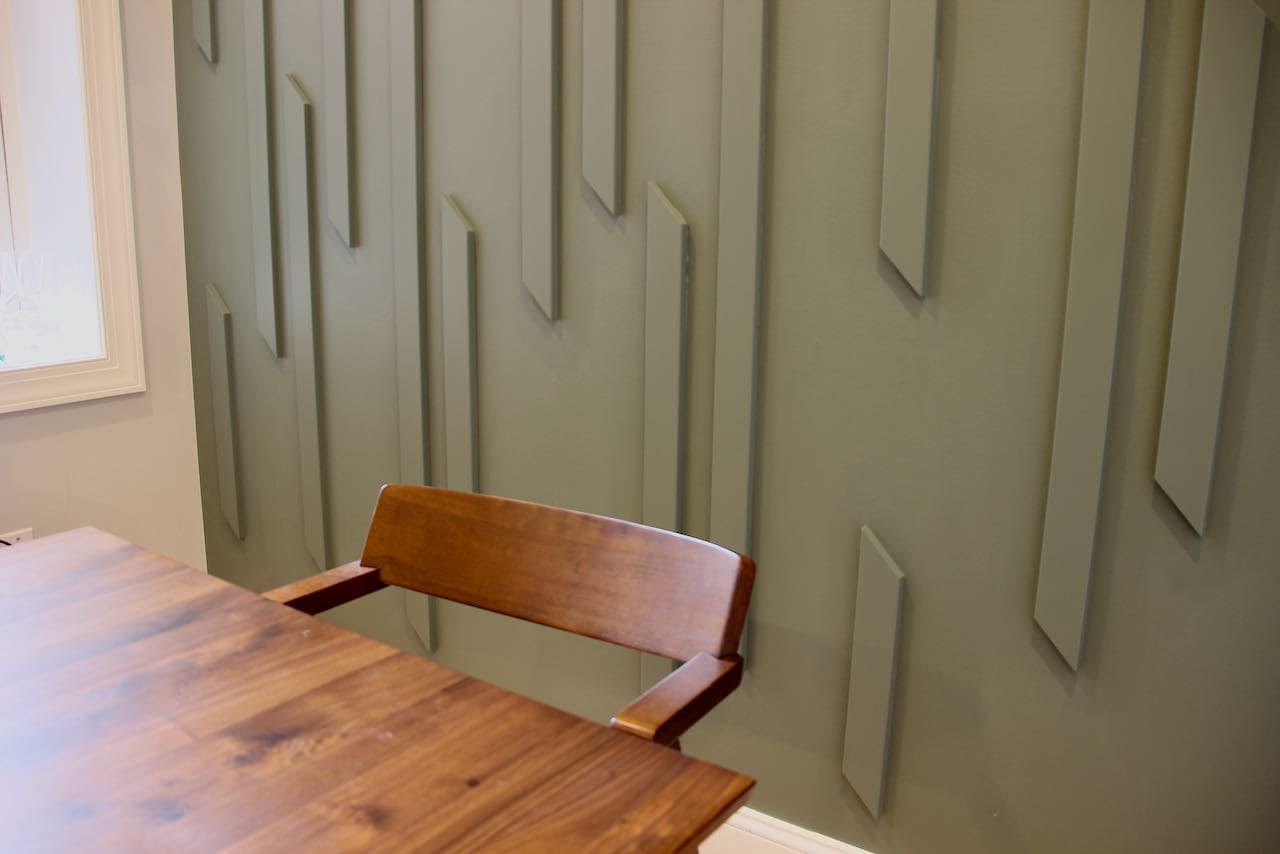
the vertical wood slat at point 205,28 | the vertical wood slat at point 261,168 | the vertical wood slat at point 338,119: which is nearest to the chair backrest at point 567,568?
the vertical wood slat at point 338,119

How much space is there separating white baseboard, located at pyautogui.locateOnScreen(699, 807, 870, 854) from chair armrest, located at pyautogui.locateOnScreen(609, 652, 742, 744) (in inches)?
32.4

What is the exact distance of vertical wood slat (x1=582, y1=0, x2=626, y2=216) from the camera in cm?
168

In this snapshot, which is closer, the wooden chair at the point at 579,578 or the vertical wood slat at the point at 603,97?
the wooden chair at the point at 579,578

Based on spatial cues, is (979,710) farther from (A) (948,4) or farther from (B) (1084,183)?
(A) (948,4)

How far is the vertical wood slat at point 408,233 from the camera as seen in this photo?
6.32 feet

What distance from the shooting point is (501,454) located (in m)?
1.96

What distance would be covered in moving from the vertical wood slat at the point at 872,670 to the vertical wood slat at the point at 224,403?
1.51 m

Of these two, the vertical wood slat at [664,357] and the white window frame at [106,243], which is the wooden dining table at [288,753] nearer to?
the vertical wood slat at [664,357]

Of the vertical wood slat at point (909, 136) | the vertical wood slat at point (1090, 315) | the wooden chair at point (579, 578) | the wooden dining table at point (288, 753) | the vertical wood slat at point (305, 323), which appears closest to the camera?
the wooden dining table at point (288, 753)

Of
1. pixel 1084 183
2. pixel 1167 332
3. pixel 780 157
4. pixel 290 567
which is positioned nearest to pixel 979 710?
pixel 1167 332

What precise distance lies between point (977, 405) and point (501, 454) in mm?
882

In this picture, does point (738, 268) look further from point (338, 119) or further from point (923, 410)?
point (338, 119)

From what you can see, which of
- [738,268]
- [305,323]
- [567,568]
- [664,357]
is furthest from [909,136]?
[305,323]

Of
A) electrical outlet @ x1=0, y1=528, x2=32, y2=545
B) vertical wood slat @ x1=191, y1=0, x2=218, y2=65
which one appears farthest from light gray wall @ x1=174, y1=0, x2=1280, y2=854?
electrical outlet @ x1=0, y1=528, x2=32, y2=545
